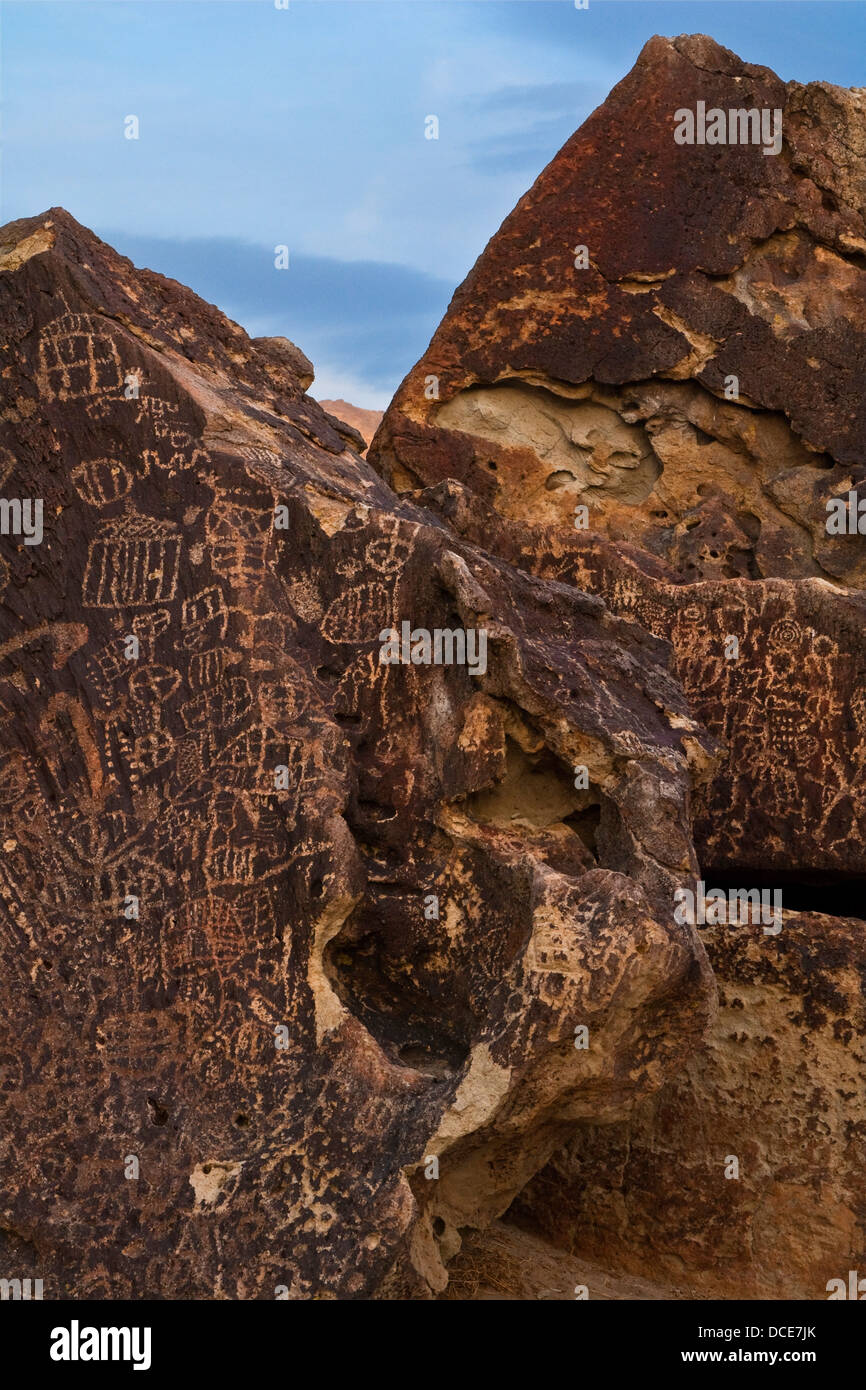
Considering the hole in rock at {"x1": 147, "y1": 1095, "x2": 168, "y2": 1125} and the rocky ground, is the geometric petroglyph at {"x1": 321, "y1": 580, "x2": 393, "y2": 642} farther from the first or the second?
the hole in rock at {"x1": 147, "y1": 1095, "x2": 168, "y2": 1125}

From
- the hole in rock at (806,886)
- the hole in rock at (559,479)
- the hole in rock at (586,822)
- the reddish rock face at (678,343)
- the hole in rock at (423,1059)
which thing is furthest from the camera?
the hole in rock at (559,479)

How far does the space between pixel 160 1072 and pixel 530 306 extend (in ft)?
16.6

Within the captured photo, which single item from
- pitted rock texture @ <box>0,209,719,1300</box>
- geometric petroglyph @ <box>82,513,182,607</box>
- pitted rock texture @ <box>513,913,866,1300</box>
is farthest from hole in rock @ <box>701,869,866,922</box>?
geometric petroglyph @ <box>82,513,182,607</box>

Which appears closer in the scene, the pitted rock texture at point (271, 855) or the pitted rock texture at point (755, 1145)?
the pitted rock texture at point (271, 855)

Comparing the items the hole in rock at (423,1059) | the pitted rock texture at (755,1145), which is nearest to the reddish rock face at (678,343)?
the pitted rock texture at (755,1145)

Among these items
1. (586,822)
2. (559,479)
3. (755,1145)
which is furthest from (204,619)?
(559,479)

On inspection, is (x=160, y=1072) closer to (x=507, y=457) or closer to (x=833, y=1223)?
(x=833, y=1223)

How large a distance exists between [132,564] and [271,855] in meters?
0.92

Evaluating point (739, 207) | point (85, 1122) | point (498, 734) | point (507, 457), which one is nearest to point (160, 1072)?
point (85, 1122)

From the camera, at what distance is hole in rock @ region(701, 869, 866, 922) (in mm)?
6348

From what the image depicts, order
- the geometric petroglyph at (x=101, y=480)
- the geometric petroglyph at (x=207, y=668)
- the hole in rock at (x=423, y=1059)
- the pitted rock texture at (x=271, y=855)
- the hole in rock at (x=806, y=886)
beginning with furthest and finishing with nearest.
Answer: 1. the hole in rock at (x=806, y=886)
2. the geometric petroglyph at (x=101, y=480)
3. the geometric petroglyph at (x=207, y=668)
4. the hole in rock at (x=423, y=1059)
5. the pitted rock texture at (x=271, y=855)

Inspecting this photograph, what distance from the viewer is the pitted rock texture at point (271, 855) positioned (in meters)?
4.45

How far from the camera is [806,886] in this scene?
648 cm

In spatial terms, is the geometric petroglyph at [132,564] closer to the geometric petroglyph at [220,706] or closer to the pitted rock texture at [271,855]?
the pitted rock texture at [271,855]
